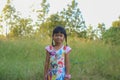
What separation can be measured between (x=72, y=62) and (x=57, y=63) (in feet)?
10.5

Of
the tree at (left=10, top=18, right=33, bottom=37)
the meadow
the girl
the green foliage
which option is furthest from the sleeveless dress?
the tree at (left=10, top=18, right=33, bottom=37)

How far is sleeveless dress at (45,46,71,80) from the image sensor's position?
3.20m

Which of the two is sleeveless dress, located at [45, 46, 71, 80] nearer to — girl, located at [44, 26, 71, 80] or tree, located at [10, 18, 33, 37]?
girl, located at [44, 26, 71, 80]

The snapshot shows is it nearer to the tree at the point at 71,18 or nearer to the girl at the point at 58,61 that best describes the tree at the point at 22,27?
the tree at the point at 71,18

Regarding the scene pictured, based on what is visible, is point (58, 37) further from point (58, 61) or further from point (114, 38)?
Result: point (114, 38)

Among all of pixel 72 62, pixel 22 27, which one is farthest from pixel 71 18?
pixel 72 62

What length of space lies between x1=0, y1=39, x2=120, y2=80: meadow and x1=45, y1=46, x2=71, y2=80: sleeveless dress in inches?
82.4

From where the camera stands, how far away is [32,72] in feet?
Answer: 17.8

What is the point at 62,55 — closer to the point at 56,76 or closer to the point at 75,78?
the point at 56,76

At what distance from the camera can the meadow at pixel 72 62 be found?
5.40 m

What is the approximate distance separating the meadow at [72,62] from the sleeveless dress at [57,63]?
2093mm

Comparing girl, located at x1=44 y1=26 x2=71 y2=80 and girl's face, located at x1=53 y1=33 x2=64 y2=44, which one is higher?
girl's face, located at x1=53 y1=33 x2=64 y2=44

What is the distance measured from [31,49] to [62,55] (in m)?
5.02

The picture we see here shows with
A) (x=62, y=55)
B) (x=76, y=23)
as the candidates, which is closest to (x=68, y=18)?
(x=76, y=23)
